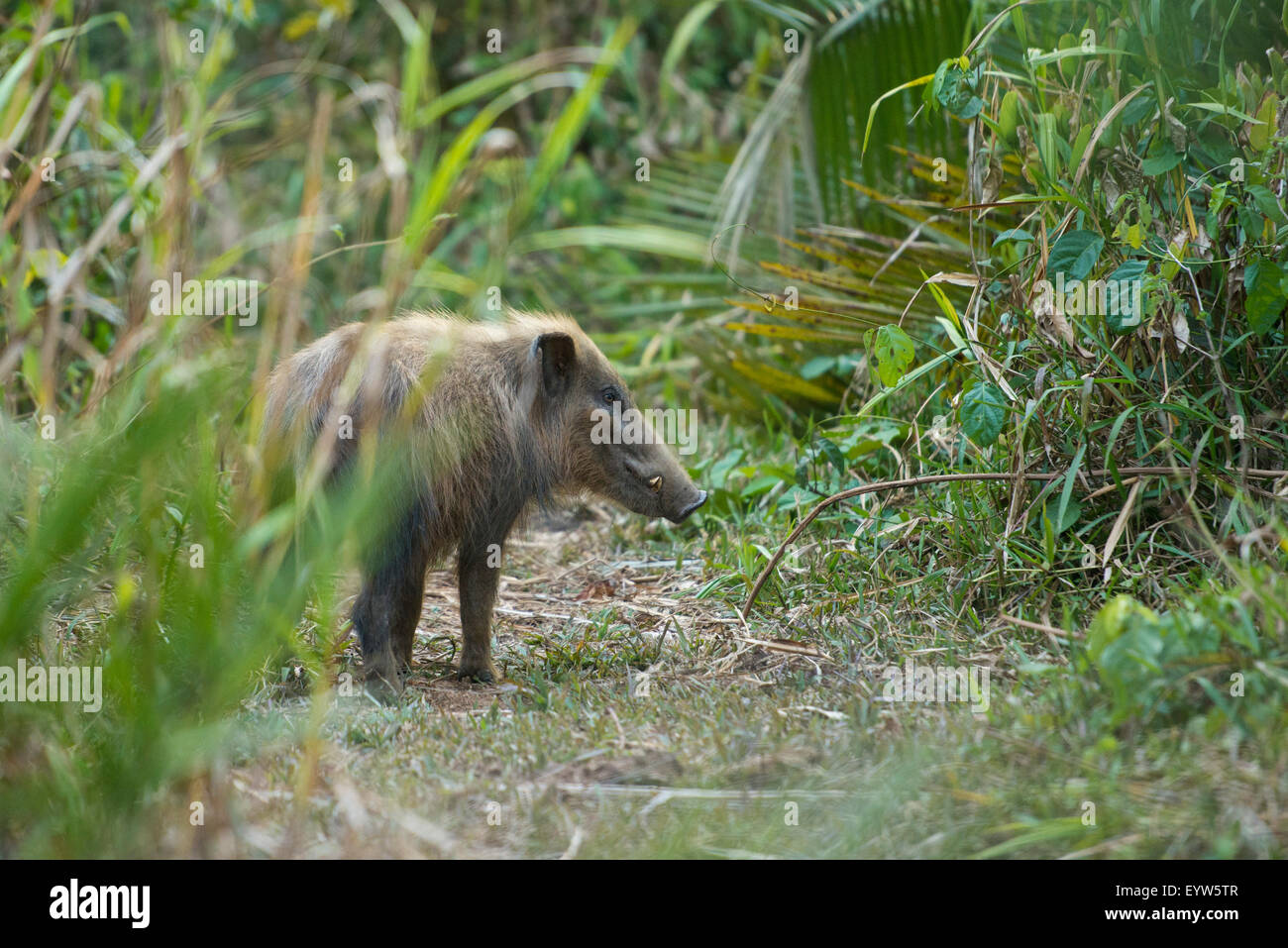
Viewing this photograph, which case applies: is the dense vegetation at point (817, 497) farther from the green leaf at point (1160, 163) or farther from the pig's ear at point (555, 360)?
the pig's ear at point (555, 360)

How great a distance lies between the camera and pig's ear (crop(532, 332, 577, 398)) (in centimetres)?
464

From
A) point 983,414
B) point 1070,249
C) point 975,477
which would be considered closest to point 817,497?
point 975,477

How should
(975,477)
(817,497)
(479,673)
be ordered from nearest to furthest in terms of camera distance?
(975,477), (479,673), (817,497)

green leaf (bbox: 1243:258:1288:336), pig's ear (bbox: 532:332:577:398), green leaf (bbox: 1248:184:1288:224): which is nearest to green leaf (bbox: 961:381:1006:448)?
green leaf (bbox: 1243:258:1288:336)

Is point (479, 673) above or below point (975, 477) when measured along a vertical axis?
below

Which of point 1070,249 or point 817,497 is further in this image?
point 817,497

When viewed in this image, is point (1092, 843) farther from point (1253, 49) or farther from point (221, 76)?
point (221, 76)

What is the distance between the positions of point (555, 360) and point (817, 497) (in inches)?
48.6

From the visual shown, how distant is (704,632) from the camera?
4.44 meters

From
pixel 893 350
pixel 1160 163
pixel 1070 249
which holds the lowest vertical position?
pixel 893 350

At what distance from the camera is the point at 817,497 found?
5.08 metres

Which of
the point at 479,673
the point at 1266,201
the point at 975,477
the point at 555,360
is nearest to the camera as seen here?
the point at 1266,201

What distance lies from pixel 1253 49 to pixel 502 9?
8249 millimetres

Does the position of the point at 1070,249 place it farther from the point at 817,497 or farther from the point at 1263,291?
the point at 817,497
